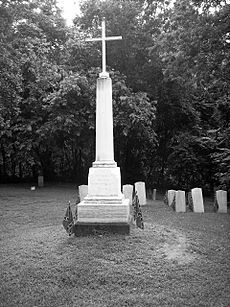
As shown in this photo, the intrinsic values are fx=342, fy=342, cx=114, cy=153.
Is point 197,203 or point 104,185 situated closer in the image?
point 104,185

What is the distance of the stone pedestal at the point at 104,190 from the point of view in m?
7.64

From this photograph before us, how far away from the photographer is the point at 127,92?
16734mm

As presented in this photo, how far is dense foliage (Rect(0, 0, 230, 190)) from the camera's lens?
11938mm

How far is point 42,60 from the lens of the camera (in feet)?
47.2

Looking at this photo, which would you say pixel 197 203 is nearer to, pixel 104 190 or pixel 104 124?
pixel 104 190

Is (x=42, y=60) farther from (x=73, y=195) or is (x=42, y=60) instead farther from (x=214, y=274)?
(x=214, y=274)

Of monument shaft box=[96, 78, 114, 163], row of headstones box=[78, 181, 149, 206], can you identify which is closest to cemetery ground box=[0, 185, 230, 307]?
monument shaft box=[96, 78, 114, 163]

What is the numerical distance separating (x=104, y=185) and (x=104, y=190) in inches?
4.7

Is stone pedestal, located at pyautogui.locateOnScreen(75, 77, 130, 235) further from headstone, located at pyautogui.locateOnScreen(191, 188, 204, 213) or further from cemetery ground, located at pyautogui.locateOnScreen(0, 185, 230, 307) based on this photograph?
headstone, located at pyautogui.locateOnScreen(191, 188, 204, 213)

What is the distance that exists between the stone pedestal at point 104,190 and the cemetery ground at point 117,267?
1.07 feet

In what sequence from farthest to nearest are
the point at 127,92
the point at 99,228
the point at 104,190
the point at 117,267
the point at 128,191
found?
1. the point at 127,92
2. the point at 128,191
3. the point at 104,190
4. the point at 99,228
5. the point at 117,267

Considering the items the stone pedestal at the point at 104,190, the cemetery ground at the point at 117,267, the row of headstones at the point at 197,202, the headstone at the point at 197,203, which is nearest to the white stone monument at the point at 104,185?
the stone pedestal at the point at 104,190

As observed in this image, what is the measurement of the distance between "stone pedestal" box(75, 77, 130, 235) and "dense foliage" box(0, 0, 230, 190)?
4.43m

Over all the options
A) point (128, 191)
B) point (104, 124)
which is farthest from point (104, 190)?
point (128, 191)
